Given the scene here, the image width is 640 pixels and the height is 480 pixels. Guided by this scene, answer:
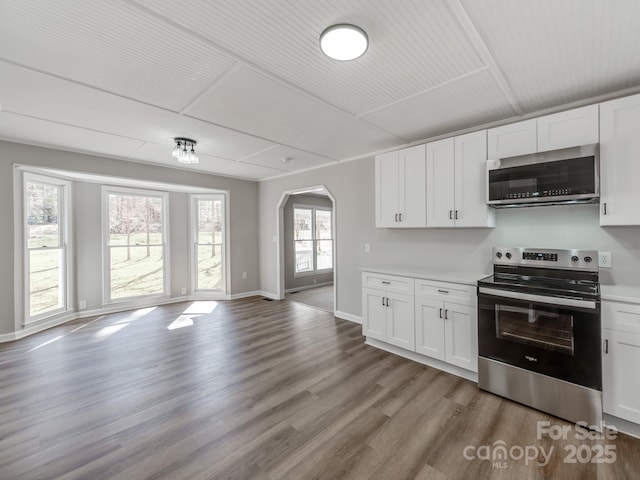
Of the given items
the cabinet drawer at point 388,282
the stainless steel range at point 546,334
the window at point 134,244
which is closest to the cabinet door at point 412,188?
the cabinet drawer at point 388,282

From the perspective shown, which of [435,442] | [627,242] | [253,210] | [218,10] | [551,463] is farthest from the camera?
[253,210]

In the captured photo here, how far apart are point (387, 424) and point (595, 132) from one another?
8.95 ft

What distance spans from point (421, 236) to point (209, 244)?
423 centimetres

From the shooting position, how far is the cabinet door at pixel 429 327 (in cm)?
275

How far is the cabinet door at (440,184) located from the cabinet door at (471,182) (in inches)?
2.3

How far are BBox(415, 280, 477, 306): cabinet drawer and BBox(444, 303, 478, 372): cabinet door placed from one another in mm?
65

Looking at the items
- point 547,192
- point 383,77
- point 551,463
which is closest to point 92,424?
point 551,463

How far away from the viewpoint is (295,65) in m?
1.94

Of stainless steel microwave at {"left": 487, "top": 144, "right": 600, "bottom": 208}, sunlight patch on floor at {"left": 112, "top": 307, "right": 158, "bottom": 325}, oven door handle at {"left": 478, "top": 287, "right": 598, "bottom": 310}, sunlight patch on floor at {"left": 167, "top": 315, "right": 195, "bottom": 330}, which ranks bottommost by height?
sunlight patch on floor at {"left": 167, "top": 315, "right": 195, "bottom": 330}

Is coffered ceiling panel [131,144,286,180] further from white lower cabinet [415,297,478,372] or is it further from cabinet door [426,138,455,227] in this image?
white lower cabinet [415,297,478,372]

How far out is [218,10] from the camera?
4.81ft

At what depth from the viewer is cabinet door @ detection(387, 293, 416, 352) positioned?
117 inches

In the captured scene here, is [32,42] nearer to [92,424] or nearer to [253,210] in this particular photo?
[92,424]

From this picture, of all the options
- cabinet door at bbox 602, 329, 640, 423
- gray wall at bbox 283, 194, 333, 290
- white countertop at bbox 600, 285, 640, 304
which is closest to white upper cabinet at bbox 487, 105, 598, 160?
white countertop at bbox 600, 285, 640, 304
